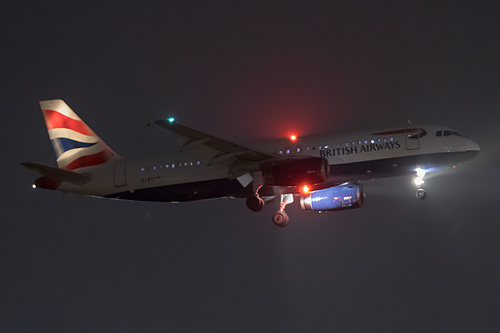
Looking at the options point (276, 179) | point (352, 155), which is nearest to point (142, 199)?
point (276, 179)

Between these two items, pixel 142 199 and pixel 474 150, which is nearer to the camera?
pixel 474 150

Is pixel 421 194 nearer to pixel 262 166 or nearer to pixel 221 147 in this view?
pixel 262 166

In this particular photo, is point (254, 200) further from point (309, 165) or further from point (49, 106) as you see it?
point (49, 106)

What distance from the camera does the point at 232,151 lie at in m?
42.3

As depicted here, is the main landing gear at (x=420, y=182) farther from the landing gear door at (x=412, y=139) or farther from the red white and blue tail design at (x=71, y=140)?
the red white and blue tail design at (x=71, y=140)

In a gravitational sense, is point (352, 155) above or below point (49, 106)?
below

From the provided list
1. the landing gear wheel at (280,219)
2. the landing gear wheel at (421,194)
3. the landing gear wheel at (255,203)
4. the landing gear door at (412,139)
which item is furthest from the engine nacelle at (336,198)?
the landing gear door at (412,139)

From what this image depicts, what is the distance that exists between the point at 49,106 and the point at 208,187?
13574 millimetres

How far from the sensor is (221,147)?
4222 centimetres

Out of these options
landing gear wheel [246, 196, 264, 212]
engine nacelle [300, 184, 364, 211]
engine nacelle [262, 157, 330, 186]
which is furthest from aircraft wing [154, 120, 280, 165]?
engine nacelle [300, 184, 364, 211]

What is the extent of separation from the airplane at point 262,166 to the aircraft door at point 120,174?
0.06 meters

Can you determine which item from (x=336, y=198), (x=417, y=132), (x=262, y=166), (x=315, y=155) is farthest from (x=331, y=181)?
(x=417, y=132)

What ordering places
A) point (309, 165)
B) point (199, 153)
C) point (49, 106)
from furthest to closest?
point (49, 106)
point (199, 153)
point (309, 165)

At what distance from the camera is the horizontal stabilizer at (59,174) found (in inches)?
1685
